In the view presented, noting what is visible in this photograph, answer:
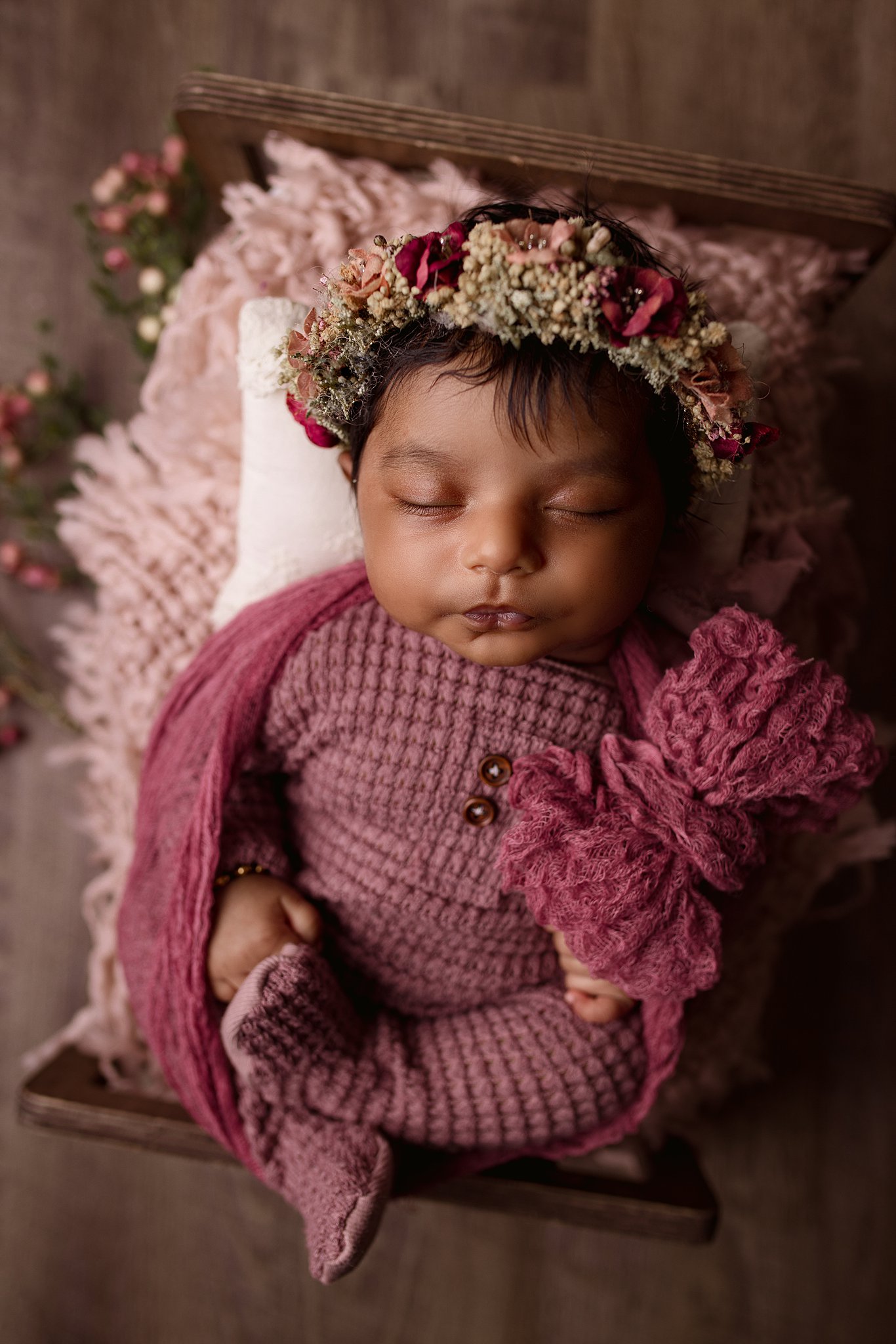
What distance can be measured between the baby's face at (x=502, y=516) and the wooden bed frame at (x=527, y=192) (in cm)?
42

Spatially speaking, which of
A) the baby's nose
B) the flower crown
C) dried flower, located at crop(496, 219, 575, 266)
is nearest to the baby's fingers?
the baby's nose

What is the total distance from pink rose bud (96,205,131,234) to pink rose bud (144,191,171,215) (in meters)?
0.03

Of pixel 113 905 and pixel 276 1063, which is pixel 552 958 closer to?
pixel 276 1063

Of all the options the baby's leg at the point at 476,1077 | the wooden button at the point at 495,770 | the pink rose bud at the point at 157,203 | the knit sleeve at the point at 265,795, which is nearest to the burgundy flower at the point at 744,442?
the wooden button at the point at 495,770

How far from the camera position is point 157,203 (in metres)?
1.21

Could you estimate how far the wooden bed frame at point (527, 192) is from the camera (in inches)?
40.0

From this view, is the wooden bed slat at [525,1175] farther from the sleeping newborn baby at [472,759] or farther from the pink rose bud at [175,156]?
the pink rose bud at [175,156]

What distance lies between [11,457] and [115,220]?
36cm

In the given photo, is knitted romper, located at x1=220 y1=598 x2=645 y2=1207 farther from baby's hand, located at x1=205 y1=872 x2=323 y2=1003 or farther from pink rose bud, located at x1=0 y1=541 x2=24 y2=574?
pink rose bud, located at x1=0 y1=541 x2=24 y2=574

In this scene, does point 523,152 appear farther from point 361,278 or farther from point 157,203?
point 157,203

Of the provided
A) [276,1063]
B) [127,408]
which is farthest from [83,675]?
[276,1063]

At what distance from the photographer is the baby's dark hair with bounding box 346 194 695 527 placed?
726 millimetres

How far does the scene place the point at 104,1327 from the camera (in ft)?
4.92

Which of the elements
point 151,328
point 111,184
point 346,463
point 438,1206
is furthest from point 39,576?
point 438,1206
